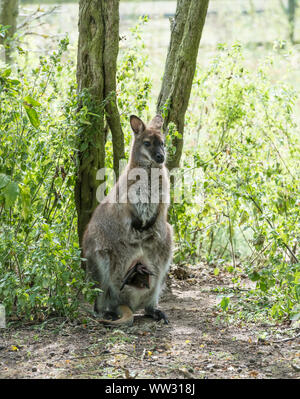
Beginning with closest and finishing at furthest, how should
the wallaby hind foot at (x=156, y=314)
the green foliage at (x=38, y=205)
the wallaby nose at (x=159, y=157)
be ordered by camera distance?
the green foliage at (x=38, y=205) < the wallaby hind foot at (x=156, y=314) < the wallaby nose at (x=159, y=157)

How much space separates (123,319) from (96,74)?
2194mm

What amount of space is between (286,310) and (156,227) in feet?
4.41

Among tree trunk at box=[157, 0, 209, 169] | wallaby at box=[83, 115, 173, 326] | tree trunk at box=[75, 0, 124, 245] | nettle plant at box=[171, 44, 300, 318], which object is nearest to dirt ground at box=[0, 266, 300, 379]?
wallaby at box=[83, 115, 173, 326]

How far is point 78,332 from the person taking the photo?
415 cm

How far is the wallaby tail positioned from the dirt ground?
6 cm

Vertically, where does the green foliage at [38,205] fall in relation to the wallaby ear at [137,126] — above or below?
below

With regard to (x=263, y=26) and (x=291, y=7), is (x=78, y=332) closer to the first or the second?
(x=263, y=26)

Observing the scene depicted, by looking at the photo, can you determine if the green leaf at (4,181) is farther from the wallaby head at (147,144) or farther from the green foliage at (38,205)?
the wallaby head at (147,144)

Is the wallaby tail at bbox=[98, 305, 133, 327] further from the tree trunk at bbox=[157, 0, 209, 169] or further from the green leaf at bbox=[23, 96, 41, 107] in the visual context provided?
the green leaf at bbox=[23, 96, 41, 107]

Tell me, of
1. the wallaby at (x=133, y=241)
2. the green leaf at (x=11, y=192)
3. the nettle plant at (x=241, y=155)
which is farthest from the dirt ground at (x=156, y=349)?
the green leaf at (x=11, y=192)

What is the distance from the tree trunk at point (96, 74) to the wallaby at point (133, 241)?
36cm

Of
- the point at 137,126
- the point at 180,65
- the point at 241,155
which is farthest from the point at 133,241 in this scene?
the point at 180,65

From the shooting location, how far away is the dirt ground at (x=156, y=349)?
10.9 feet

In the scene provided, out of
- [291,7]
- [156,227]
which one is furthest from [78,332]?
[291,7]
